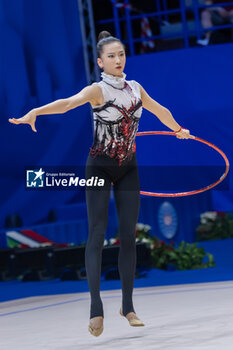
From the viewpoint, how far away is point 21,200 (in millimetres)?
10703

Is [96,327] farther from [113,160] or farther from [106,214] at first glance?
[113,160]

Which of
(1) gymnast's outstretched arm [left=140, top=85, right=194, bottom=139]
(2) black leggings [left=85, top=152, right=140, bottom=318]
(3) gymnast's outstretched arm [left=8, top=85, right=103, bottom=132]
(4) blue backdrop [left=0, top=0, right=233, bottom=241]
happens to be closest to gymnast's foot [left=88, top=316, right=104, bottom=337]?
(2) black leggings [left=85, top=152, right=140, bottom=318]

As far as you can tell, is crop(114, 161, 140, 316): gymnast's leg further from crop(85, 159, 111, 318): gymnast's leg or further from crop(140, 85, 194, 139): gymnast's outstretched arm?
crop(140, 85, 194, 139): gymnast's outstretched arm

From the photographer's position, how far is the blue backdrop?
1042cm

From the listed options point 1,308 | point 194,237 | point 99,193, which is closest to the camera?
point 99,193

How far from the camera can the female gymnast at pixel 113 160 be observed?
4.00 metres

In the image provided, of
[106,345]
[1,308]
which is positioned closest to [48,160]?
[1,308]

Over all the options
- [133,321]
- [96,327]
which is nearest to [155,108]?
[133,321]

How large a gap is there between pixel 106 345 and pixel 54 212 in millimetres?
7238

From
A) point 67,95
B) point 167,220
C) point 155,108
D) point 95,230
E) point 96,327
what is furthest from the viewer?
point 67,95

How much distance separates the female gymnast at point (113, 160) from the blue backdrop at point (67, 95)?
614 cm

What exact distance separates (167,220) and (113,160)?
6353 millimetres

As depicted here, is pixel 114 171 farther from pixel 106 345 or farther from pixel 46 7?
pixel 46 7

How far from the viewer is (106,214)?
13.2ft
